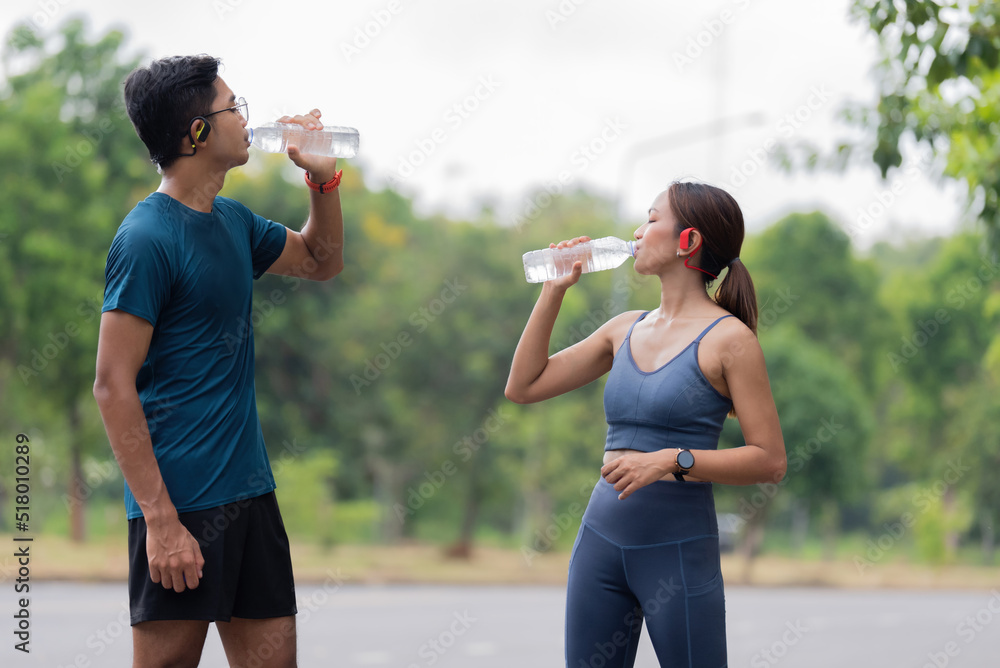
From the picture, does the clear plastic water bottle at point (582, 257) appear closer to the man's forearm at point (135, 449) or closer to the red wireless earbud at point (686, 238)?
the red wireless earbud at point (686, 238)

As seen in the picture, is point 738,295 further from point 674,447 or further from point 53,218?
point 53,218

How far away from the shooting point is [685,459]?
8.13 feet

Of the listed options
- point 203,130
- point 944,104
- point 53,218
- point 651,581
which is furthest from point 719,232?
point 53,218

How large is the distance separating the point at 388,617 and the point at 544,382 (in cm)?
907

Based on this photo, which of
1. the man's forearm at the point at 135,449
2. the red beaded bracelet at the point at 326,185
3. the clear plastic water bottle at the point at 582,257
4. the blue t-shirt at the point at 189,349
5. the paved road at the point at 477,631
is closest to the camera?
the man's forearm at the point at 135,449

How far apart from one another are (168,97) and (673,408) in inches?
57.2

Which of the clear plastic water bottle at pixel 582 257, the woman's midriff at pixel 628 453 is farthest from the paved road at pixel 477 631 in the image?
the woman's midriff at pixel 628 453

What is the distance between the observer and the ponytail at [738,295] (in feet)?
8.99

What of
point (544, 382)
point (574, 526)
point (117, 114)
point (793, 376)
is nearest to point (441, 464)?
point (574, 526)

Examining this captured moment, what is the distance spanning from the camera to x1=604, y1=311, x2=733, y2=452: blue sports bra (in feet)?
8.50

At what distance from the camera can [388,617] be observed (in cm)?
1134

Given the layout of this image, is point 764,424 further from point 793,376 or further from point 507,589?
point 793,376

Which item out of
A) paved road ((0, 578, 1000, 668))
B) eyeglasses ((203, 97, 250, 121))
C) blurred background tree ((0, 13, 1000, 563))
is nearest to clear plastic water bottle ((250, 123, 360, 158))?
eyeglasses ((203, 97, 250, 121))

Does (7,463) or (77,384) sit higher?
(77,384)
